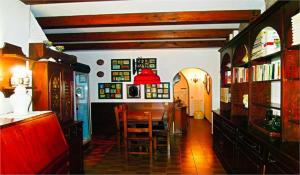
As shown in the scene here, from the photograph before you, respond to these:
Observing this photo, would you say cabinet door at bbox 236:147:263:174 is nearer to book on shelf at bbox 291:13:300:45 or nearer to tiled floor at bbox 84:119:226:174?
tiled floor at bbox 84:119:226:174

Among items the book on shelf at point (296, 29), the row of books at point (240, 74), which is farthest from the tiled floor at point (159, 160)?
the book on shelf at point (296, 29)

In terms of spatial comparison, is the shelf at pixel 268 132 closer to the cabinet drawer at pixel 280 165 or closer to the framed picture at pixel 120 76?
the cabinet drawer at pixel 280 165

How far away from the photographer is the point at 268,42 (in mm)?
2641

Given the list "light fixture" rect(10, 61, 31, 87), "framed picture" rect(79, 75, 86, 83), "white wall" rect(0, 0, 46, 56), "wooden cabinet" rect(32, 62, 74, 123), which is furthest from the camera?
"framed picture" rect(79, 75, 86, 83)

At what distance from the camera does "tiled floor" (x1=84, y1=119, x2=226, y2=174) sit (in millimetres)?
3773

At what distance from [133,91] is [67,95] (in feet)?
9.97

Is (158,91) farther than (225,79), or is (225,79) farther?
(158,91)

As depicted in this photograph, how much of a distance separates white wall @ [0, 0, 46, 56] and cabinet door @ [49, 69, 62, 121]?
0.49 m

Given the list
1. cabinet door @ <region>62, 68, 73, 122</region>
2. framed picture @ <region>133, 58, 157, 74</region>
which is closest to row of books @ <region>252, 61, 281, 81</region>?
cabinet door @ <region>62, 68, 73, 122</region>

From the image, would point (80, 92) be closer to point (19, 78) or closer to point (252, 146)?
point (19, 78)

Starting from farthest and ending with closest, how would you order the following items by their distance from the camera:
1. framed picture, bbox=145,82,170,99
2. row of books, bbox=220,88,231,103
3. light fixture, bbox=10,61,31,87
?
framed picture, bbox=145,82,170,99 < row of books, bbox=220,88,231,103 < light fixture, bbox=10,61,31,87

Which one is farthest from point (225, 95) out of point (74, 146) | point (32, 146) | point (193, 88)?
point (193, 88)

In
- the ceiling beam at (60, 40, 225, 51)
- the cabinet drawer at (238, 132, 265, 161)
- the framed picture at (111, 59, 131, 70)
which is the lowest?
the cabinet drawer at (238, 132, 265, 161)

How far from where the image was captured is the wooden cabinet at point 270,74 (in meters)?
2.12
